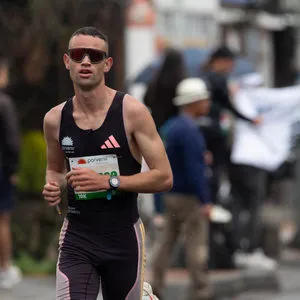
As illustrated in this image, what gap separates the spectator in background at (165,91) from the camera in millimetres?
10070

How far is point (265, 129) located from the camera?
12008 mm

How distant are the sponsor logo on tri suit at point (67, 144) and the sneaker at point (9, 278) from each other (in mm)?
4822

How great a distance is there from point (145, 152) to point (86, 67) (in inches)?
19.6

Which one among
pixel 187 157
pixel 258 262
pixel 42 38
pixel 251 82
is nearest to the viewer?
pixel 187 157

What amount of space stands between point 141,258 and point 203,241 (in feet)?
11.7

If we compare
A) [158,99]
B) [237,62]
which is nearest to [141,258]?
[158,99]

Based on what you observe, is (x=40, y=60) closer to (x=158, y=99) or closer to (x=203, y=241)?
(x=158, y=99)

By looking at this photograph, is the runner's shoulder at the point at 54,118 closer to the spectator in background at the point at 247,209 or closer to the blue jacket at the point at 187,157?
the blue jacket at the point at 187,157

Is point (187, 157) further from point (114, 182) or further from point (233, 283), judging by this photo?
point (114, 182)

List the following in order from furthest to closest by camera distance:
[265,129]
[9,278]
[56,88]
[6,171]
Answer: [56,88] < [265,129] < [9,278] < [6,171]

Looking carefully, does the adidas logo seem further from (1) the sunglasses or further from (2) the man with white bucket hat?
(2) the man with white bucket hat

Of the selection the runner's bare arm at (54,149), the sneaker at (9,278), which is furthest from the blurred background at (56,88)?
the runner's bare arm at (54,149)

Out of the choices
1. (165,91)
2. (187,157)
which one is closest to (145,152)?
(187,157)

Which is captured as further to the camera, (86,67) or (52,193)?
(52,193)
